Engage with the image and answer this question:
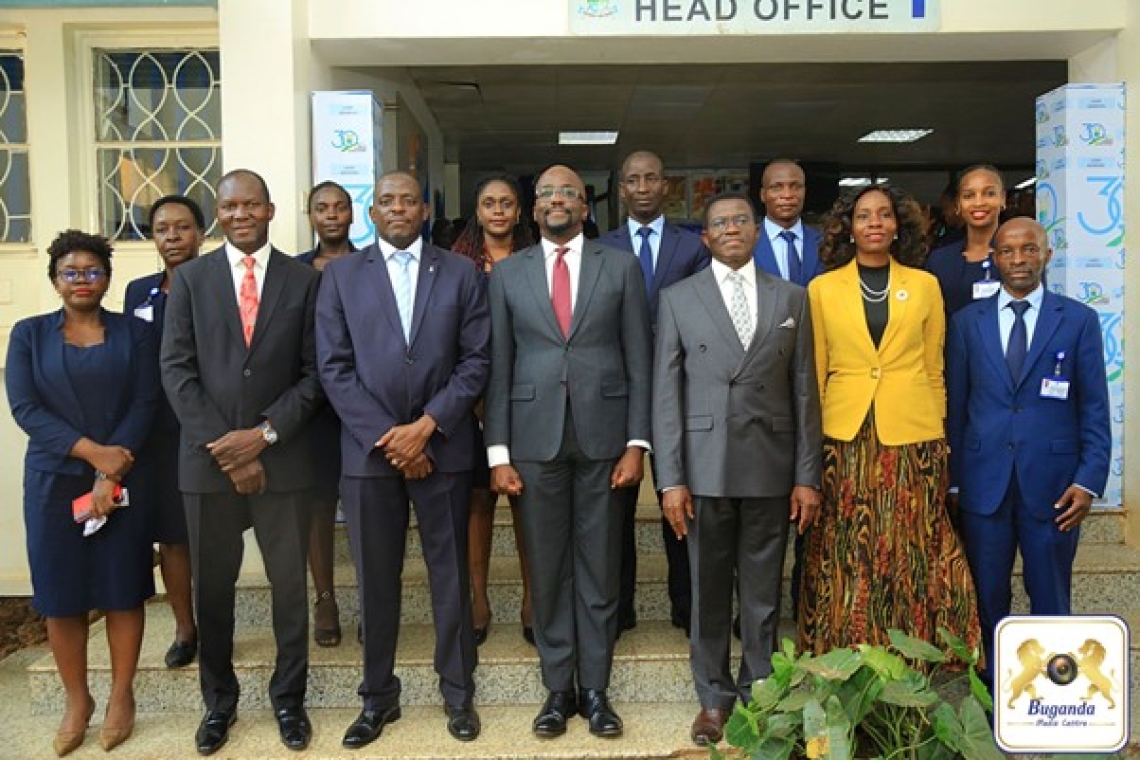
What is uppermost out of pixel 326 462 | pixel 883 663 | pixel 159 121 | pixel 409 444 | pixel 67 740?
pixel 159 121

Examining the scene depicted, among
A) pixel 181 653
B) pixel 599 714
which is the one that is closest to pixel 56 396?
pixel 181 653

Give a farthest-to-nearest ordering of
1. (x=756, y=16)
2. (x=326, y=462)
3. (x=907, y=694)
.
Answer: (x=756, y=16), (x=326, y=462), (x=907, y=694)

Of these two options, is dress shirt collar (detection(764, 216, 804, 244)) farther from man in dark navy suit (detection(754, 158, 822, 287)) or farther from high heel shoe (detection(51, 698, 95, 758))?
high heel shoe (detection(51, 698, 95, 758))

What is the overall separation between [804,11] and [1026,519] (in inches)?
112

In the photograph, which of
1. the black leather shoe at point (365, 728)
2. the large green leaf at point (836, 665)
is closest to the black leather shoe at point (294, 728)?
the black leather shoe at point (365, 728)

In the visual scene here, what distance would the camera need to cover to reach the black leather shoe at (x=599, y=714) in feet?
12.8

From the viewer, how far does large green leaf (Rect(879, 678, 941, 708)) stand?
10.3 ft

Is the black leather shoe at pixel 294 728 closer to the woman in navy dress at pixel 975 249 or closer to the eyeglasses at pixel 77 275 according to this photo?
the eyeglasses at pixel 77 275

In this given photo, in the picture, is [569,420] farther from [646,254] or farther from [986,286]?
[986,286]

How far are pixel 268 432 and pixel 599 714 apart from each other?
5.02ft

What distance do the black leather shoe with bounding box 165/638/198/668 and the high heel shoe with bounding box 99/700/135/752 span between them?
343 mm

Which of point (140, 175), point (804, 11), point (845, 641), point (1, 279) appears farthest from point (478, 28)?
point (845, 641)

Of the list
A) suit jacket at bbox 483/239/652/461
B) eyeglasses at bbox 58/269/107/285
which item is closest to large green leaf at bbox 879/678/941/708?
suit jacket at bbox 483/239/652/461

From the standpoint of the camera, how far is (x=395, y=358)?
376 cm
